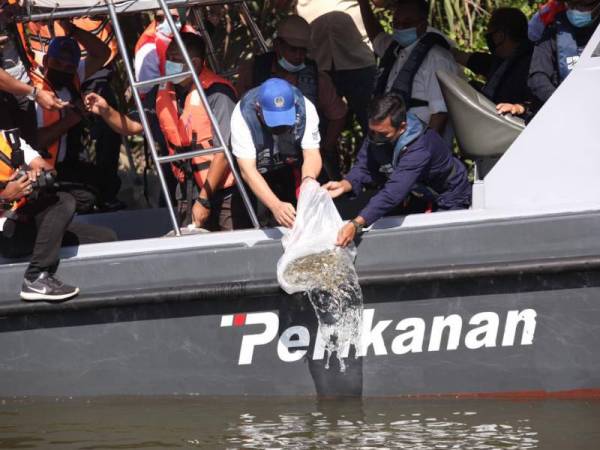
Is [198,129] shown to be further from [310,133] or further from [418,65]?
[418,65]

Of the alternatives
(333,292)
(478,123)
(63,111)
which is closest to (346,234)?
(333,292)

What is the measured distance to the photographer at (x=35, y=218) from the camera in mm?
5570

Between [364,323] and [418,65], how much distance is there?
5.23 ft

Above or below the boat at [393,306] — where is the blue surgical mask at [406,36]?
above

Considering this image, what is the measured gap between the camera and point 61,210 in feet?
18.8

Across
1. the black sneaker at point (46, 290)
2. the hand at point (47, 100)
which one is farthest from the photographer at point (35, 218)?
the hand at point (47, 100)

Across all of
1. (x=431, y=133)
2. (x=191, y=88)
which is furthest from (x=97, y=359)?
(x=431, y=133)

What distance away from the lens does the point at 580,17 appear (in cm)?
577

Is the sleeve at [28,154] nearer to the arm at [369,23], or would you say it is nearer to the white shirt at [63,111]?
the white shirt at [63,111]

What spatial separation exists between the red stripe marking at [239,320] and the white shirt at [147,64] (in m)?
1.61

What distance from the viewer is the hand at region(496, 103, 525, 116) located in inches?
229

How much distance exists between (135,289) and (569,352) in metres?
1.98

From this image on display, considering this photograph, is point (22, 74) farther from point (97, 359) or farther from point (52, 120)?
point (97, 359)

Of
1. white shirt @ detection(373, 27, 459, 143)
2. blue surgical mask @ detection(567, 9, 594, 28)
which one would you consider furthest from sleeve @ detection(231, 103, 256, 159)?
blue surgical mask @ detection(567, 9, 594, 28)
